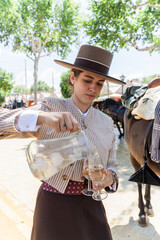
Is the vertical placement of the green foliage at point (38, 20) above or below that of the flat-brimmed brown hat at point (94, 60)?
above

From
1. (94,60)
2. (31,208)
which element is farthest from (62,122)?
(31,208)

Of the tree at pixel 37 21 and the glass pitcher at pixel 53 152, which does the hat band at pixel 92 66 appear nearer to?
the glass pitcher at pixel 53 152

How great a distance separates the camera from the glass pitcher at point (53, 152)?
0.88m

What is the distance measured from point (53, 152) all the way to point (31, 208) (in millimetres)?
2370

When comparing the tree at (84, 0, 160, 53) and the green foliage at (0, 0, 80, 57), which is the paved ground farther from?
the green foliage at (0, 0, 80, 57)

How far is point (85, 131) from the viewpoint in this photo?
121 cm

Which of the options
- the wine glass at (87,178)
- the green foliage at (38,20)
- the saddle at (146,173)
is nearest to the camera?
the wine glass at (87,178)

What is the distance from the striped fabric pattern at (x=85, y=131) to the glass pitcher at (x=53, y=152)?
185 mm

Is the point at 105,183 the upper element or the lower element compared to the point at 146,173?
upper

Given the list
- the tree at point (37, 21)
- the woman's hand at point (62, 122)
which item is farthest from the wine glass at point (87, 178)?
the tree at point (37, 21)

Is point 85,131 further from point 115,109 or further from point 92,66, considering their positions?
point 115,109

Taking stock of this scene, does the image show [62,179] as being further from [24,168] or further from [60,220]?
[24,168]

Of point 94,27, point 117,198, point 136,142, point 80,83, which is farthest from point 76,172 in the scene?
point 94,27

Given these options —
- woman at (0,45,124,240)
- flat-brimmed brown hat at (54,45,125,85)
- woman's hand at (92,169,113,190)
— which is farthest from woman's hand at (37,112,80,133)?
flat-brimmed brown hat at (54,45,125,85)
